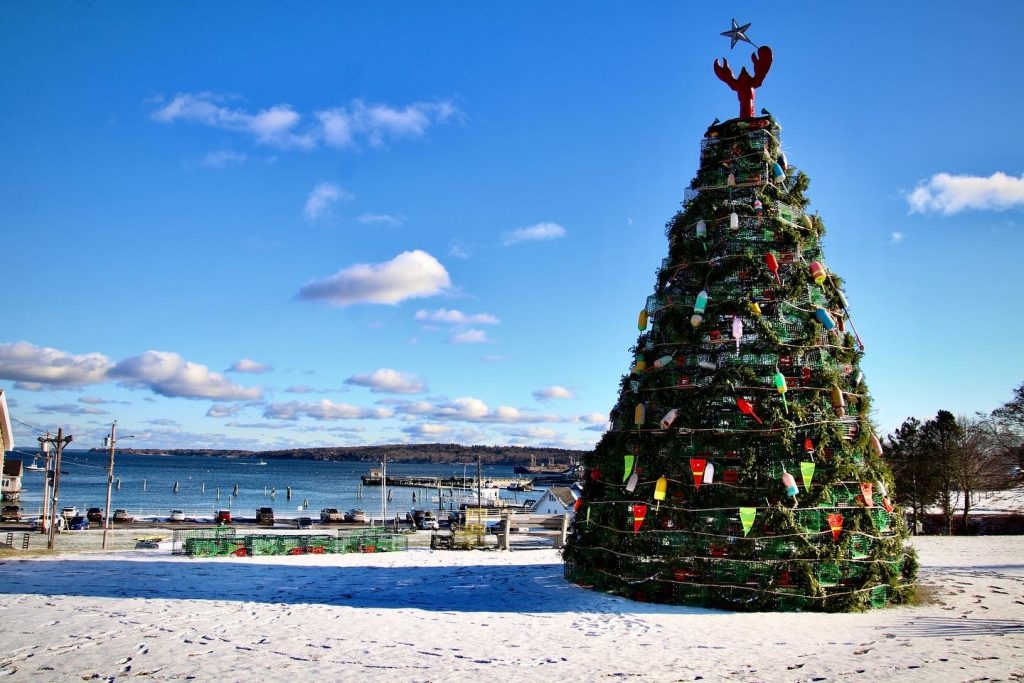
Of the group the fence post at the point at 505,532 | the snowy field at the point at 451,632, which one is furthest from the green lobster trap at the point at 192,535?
the fence post at the point at 505,532

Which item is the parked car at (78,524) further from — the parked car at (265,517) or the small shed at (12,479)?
the small shed at (12,479)

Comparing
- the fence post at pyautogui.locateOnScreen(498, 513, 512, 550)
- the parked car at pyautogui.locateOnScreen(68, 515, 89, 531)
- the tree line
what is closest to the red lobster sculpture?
the fence post at pyautogui.locateOnScreen(498, 513, 512, 550)

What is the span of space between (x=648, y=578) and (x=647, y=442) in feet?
9.07

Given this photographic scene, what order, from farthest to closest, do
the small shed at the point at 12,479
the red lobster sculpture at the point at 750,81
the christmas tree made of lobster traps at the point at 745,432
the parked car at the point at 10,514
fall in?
the small shed at the point at 12,479
the parked car at the point at 10,514
the red lobster sculpture at the point at 750,81
the christmas tree made of lobster traps at the point at 745,432

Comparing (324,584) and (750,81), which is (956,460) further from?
(324,584)

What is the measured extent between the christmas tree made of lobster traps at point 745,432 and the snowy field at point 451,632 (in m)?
0.78

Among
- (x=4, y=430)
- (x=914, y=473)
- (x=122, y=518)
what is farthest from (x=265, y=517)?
(x=914, y=473)

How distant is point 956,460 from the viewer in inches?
1556

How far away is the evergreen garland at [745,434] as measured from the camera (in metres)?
14.1

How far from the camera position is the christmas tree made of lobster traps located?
14.1 metres

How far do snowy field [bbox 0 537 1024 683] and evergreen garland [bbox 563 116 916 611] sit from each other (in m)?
0.82

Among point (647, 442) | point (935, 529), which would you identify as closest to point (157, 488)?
point (935, 529)

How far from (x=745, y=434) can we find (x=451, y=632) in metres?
6.79

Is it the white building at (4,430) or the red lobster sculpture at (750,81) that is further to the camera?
the white building at (4,430)
